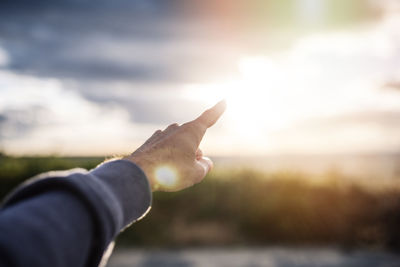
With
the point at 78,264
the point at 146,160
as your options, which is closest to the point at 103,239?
the point at 78,264

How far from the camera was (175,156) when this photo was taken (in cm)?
180

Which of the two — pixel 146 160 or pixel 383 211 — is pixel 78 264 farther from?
pixel 383 211

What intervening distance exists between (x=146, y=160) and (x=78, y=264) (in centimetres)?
74

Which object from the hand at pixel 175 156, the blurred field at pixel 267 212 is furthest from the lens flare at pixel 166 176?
the blurred field at pixel 267 212

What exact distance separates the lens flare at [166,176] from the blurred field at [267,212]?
28.6ft

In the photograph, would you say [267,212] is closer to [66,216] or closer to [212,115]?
[212,115]

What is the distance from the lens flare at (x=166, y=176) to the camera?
167cm

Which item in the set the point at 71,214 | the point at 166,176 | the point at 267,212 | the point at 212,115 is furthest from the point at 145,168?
the point at 267,212

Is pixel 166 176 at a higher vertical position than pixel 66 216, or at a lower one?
lower

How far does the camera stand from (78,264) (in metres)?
1.06

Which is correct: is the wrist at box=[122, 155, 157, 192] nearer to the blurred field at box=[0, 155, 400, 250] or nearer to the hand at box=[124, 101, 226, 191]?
the hand at box=[124, 101, 226, 191]

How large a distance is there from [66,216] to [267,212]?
32.8 feet

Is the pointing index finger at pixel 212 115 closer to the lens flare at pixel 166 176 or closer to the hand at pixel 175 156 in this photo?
the hand at pixel 175 156

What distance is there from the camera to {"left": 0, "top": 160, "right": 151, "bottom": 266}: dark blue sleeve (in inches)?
36.5
